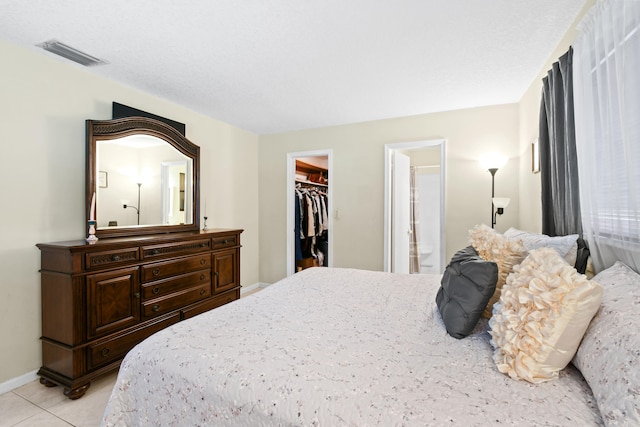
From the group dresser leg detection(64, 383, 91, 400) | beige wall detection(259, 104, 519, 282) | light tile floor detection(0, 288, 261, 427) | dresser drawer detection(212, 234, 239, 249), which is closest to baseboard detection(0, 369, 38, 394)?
light tile floor detection(0, 288, 261, 427)

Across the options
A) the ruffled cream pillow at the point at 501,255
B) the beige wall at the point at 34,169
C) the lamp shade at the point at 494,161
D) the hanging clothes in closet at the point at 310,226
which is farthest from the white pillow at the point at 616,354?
the hanging clothes in closet at the point at 310,226

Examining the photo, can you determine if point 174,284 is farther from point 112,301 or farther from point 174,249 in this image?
point 112,301

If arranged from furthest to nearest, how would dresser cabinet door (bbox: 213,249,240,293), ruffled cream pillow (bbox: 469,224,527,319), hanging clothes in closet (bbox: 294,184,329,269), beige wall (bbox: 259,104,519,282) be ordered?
hanging clothes in closet (bbox: 294,184,329,269) → beige wall (bbox: 259,104,519,282) → dresser cabinet door (bbox: 213,249,240,293) → ruffled cream pillow (bbox: 469,224,527,319)

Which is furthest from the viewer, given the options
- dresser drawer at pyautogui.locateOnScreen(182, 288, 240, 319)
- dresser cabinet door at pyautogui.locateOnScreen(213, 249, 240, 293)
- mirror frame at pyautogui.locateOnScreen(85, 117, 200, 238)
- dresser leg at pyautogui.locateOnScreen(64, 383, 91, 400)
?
dresser cabinet door at pyautogui.locateOnScreen(213, 249, 240, 293)

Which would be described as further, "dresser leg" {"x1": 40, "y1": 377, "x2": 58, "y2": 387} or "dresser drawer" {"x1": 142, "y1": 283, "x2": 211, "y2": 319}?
"dresser drawer" {"x1": 142, "y1": 283, "x2": 211, "y2": 319}

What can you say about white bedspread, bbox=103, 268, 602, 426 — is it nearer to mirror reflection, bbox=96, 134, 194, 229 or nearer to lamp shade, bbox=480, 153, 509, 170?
mirror reflection, bbox=96, 134, 194, 229

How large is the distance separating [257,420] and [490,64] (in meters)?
2.92

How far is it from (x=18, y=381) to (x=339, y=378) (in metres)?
2.65

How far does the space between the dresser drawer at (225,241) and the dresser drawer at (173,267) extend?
165 mm

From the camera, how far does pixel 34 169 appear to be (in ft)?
7.59

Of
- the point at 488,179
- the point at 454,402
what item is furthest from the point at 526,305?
the point at 488,179

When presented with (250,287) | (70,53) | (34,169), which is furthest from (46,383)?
(250,287)

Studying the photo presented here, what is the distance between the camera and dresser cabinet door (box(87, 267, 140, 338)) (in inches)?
86.0

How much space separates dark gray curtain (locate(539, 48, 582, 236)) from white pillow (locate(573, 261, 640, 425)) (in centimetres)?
88
